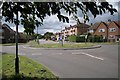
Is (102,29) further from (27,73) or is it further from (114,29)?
(27,73)

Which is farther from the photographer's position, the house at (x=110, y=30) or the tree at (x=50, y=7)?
the house at (x=110, y=30)

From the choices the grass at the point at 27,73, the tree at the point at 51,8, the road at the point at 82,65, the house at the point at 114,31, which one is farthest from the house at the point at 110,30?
the tree at the point at 51,8

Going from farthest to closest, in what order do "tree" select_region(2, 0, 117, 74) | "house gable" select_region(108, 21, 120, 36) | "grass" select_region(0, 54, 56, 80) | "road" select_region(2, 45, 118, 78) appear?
"house gable" select_region(108, 21, 120, 36) → "road" select_region(2, 45, 118, 78) → "grass" select_region(0, 54, 56, 80) → "tree" select_region(2, 0, 117, 74)

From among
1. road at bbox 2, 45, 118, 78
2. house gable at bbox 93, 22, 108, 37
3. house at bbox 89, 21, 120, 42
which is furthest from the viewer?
house gable at bbox 93, 22, 108, 37

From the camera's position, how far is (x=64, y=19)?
5301 mm

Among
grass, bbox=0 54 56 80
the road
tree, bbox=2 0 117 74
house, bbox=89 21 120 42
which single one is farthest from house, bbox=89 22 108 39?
→ tree, bbox=2 0 117 74

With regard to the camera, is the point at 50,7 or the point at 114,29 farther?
the point at 114,29

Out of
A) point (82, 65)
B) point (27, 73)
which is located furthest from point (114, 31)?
point (27, 73)

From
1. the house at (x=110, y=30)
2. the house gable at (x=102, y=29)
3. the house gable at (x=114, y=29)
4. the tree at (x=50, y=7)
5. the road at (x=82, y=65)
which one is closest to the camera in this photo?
the tree at (x=50, y=7)

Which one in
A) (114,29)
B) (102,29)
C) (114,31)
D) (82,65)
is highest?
(102,29)

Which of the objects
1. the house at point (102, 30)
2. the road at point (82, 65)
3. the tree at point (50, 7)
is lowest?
the road at point (82, 65)

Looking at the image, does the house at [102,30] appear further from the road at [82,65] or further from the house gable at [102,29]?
the road at [82,65]

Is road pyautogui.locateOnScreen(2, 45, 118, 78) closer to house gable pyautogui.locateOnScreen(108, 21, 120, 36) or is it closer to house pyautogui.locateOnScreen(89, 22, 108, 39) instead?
house gable pyautogui.locateOnScreen(108, 21, 120, 36)

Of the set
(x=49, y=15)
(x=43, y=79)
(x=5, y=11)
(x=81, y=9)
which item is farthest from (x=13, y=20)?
(x=43, y=79)
